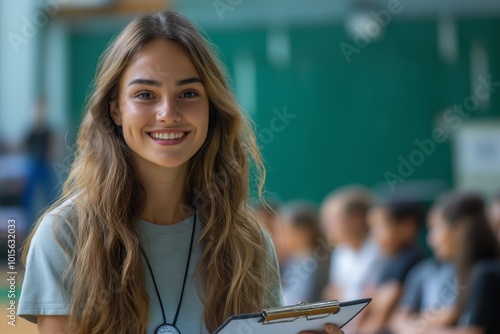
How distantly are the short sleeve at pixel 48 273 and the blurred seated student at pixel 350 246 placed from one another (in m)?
2.91

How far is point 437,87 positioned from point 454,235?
5.28 metres

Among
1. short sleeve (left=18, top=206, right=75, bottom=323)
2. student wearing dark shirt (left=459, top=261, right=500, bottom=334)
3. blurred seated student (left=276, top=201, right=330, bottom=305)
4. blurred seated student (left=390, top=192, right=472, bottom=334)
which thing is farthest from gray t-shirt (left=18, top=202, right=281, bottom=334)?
blurred seated student (left=276, top=201, right=330, bottom=305)

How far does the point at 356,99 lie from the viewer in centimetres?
858

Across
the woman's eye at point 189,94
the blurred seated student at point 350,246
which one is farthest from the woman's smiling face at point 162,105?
the blurred seated student at point 350,246

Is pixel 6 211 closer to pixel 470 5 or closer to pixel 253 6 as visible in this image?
pixel 253 6

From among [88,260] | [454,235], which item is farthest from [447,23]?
[88,260]

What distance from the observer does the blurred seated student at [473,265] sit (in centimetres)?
301

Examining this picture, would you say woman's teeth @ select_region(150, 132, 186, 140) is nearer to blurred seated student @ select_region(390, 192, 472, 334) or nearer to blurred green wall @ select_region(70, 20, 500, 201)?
blurred seated student @ select_region(390, 192, 472, 334)

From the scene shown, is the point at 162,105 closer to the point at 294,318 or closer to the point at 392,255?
the point at 294,318

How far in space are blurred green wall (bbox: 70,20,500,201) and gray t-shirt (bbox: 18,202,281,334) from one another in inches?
265

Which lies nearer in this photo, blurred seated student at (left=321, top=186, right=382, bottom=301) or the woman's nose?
the woman's nose

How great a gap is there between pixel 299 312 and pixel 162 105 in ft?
1.53

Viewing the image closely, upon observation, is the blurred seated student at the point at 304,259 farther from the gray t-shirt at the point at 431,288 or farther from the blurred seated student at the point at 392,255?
the gray t-shirt at the point at 431,288

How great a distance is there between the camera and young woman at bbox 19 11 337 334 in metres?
1.55
